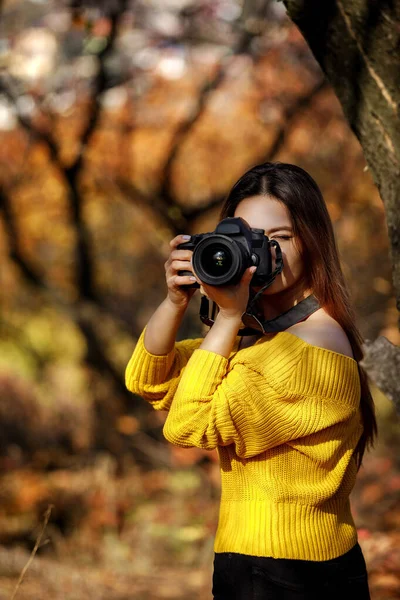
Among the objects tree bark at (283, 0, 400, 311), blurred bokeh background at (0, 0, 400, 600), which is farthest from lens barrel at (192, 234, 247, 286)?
blurred bokeh background at (0, 0, 400, 600)

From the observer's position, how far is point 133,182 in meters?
6.55

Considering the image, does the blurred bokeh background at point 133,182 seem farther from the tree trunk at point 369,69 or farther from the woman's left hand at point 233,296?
the woman's left hand at point 233,296

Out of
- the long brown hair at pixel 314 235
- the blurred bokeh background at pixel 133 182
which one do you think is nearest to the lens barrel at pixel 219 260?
the long brown hair at pixel 314 235

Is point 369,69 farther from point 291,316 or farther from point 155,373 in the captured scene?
point 155,373

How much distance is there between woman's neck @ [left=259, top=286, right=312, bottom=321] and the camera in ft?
5.39

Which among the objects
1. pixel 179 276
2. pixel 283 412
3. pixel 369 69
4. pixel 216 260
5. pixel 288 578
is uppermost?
pixel 369 69

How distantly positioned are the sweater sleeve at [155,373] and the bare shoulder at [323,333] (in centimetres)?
32

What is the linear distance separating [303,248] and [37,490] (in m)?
4.83

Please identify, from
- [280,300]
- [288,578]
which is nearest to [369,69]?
[280,300]

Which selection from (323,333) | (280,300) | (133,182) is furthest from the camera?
(133,182)

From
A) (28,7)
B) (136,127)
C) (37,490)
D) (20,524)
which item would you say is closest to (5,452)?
(37,490)

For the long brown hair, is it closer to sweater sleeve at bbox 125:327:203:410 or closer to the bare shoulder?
Result: the bare shoulder

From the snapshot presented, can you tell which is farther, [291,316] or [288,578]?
[291,316]

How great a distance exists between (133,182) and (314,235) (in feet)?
16.7
